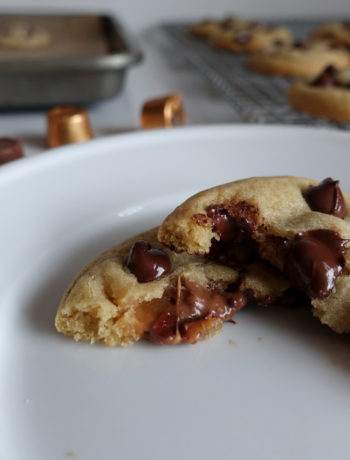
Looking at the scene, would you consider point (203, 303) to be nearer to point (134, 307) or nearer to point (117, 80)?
point (134, 307)

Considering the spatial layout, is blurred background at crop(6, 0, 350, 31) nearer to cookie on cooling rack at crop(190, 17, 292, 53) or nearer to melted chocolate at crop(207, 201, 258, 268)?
cookie on cooling rack at crop(190, 17, 292, 53)

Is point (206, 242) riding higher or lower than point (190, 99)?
higher

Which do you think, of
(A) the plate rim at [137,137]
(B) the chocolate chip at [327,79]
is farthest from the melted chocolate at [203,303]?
(B) the chocolate chip at [327,79]

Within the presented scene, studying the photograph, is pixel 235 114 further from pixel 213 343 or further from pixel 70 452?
pixel 70 452

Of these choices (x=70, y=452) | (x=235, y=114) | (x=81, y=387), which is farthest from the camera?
(x=235, y=114)

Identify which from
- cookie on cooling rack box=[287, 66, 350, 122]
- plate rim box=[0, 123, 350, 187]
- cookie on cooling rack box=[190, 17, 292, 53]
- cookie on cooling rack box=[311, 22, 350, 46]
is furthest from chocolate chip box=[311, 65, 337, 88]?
cookie on cooling rack box=[311, 22, 350, 46]

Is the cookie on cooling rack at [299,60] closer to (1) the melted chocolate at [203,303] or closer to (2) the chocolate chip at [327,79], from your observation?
(2) the chocolate chip at [327,79]

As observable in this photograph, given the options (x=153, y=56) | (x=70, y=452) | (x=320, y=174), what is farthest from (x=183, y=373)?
(x=153, y=56)
